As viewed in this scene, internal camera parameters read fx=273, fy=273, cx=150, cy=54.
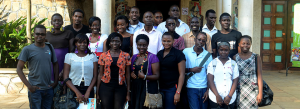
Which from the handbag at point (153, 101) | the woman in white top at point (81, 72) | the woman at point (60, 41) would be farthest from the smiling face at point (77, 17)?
the handbag at point (153, 101)

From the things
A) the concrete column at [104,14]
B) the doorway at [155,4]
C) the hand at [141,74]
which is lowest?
the hand at [141,74]

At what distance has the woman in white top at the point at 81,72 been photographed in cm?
376

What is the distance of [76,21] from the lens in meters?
4.60

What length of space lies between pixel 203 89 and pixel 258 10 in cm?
759

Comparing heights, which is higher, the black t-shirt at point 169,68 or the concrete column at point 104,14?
the concrete column at point 104,14

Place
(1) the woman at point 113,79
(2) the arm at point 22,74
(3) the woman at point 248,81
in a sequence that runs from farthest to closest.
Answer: (3) the woman at point 248,81
(1) the woman at point 113,79
(2) the arm at point 22,74

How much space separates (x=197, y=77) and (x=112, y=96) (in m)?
1.22

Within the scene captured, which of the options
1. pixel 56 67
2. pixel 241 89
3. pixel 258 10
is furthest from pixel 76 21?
→ pixel 258 10

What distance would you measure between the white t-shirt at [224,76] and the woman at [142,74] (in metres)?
0.77

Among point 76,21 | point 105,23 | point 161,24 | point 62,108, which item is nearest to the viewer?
point 62,108

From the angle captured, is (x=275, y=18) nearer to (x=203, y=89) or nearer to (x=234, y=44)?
(x=234, y=44)

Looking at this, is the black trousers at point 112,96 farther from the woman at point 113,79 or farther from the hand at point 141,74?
the hand at point 141,74

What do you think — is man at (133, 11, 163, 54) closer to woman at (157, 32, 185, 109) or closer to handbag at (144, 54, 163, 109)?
woman at (157, 32, 185, 109)

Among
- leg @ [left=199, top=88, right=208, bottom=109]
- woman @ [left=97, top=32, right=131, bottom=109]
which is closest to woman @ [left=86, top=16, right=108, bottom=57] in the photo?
woman @ [left=97, top=32, right=131, bottom=109]
